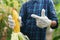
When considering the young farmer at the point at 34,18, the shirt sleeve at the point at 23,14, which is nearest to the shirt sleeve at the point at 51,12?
the young farmer at the point at 34,18

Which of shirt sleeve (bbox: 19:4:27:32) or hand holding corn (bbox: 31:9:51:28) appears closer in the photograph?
hand holding corn (bbox: 31:9:51:28)

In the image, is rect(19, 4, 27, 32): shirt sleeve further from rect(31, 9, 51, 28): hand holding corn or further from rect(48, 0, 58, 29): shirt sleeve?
rect(48, 0, 58, 29): shirt sleeve

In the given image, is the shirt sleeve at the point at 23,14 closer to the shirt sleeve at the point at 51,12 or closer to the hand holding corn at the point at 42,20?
the hand holding corn at the point at 42,20

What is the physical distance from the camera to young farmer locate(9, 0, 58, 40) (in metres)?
1.60

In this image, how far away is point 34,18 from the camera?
1.61 m

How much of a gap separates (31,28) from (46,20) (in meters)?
0.16

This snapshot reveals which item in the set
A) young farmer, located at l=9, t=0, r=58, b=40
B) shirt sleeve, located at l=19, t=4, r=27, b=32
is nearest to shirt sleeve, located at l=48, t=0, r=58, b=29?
young farmer, located at l=9, t=0, r=58, b=40

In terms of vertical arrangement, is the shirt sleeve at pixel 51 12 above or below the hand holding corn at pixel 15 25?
above

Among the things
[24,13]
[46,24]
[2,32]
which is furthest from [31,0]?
[2,32]

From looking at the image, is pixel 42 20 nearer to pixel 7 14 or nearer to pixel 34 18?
pixel 34 18

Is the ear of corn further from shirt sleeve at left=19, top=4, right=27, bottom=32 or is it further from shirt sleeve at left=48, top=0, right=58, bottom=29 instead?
shirt sleeve at left=48, top=0, right=58, bottom=29

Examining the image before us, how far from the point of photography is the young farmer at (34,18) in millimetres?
1604

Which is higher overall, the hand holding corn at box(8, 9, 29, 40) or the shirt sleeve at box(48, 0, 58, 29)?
the shirt sleeve at box(48, 0, 58, 29)

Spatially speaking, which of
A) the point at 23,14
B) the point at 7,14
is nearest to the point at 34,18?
the point at 23,14
